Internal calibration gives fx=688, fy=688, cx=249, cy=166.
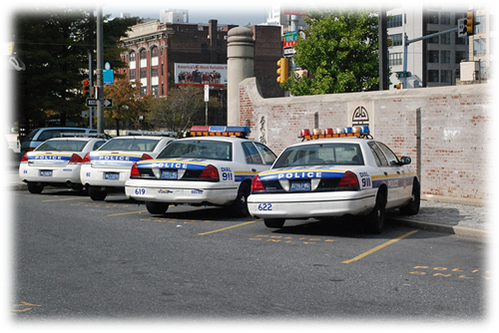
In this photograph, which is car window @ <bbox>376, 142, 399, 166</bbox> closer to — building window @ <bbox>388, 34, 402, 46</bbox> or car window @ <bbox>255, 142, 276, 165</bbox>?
car window @ <bbox>255, 142, 276, 165</bbox>

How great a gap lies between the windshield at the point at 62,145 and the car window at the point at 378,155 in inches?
347

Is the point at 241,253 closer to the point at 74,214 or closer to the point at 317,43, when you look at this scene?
the point at 74,214

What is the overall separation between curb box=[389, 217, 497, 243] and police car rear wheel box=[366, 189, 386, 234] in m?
1.04

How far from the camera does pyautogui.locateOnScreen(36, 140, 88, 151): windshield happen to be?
17703 millimetres

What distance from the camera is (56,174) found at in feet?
55.8

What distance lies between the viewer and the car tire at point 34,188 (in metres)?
17.7

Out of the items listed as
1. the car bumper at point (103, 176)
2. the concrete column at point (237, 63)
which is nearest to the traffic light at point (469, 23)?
the concrete column at point (237, 63)

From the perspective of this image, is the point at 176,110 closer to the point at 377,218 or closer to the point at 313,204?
the point at 377,218

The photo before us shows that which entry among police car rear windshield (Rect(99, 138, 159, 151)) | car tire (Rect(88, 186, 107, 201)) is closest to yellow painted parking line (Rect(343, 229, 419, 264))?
police car rear windshield (Rect(99, 138, 159, 151))

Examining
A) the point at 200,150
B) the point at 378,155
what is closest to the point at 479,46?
the point at 200,150

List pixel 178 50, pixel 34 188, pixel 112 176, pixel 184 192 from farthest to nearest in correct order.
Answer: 1. pixel 178 50
2. pixel 34 188
3. pixel 112 176
4. pixel 184 192

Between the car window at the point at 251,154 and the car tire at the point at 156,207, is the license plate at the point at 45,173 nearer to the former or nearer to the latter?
the car tire at the point at 156,207

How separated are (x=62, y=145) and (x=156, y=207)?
5572mm

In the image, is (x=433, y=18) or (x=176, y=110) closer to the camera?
(x=176, y=110)
